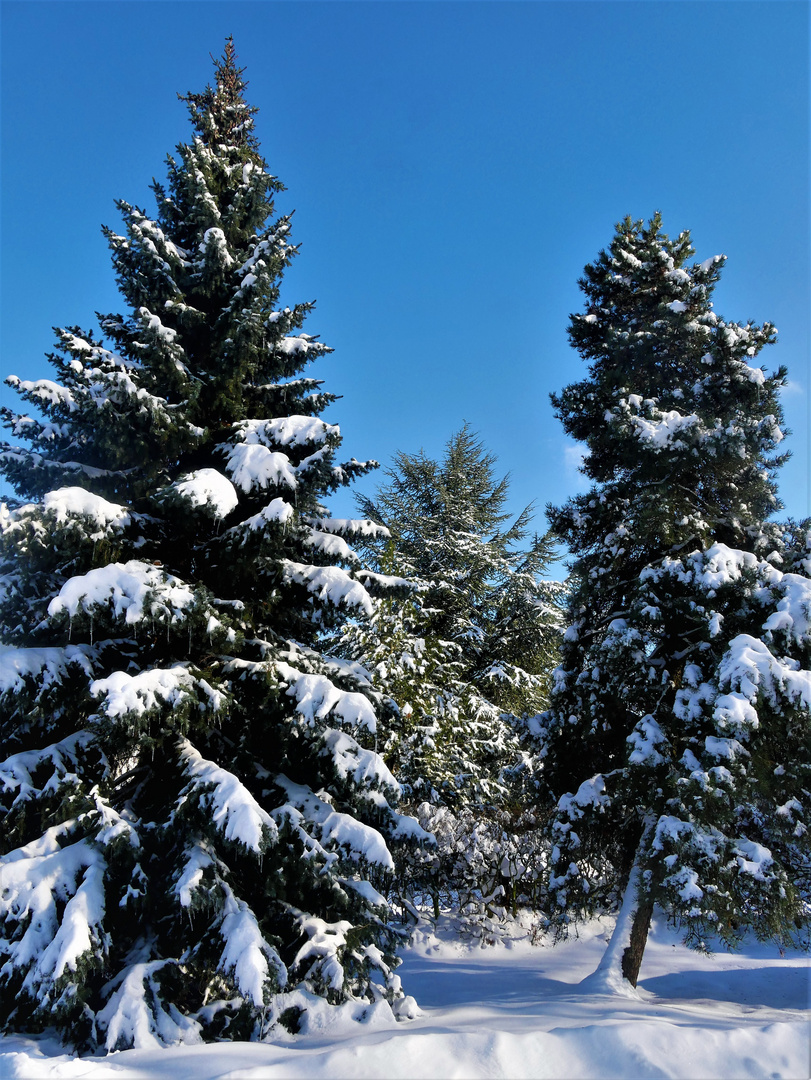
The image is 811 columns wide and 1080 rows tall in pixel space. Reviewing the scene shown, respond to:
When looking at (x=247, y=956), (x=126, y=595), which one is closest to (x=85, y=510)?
(x=126, y=595)

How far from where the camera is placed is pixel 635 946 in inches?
328

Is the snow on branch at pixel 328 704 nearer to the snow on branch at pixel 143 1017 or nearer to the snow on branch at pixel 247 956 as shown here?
the snow on branch at pixel 247 956

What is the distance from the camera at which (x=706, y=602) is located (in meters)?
8.25

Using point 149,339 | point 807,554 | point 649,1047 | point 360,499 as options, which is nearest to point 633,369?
point 807,554

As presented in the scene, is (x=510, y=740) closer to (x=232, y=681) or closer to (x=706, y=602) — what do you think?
(x=706, y=602)

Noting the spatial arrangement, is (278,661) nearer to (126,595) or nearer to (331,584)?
(331,584)

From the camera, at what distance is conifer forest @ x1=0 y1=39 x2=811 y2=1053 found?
6012 millimetres

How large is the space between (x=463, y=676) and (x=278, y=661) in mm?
10952

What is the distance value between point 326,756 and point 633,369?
300 inches

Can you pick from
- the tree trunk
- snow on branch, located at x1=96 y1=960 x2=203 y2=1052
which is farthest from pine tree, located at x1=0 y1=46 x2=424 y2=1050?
the tree trunk

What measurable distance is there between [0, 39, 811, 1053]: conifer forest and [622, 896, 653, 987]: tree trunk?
0.10 feet

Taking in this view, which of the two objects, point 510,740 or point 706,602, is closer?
point 706,602

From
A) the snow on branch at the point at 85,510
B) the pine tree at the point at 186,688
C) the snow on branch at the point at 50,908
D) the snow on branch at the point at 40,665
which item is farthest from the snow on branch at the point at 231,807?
the snow on branch at the point at 85,510

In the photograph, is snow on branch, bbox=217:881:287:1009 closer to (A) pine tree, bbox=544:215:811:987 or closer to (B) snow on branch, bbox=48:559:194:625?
(B) snow on branch, bbox=48:559:194:625
